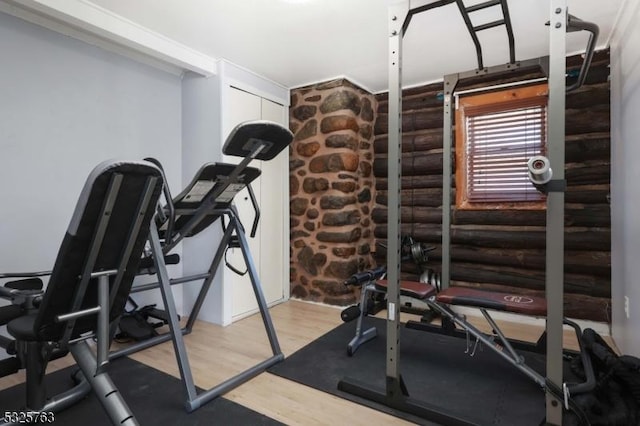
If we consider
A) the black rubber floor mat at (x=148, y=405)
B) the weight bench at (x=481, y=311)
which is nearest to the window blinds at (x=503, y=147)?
the weight bench at (x=481, y=311)

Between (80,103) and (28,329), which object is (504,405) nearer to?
(28,329)

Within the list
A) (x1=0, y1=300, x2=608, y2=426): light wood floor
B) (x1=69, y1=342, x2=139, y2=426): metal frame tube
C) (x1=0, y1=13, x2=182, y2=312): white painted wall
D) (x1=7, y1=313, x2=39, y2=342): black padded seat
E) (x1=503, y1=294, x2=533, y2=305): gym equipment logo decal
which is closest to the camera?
(x1=69, y1=342, x2=139, y2=426): metal frame tube

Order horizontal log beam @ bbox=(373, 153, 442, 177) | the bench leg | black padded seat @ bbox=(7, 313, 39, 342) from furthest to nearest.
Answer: horizontal log beam @ bbox=(373, 153, 442, 177)
the bench leg
black padded seat @ bbox=(7, 313, 39, 342)

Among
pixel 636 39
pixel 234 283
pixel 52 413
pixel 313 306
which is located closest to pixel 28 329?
pixel 52 413

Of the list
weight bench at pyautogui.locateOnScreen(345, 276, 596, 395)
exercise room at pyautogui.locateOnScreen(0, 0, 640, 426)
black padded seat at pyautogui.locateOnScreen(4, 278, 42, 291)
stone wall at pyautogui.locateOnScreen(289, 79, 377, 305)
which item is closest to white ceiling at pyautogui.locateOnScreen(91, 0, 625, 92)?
exercise room at pyautogui.locateOnScreen(0, 0, 640, 426)

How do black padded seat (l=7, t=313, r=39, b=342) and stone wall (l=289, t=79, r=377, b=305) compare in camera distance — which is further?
stone wall (l=289, t=79, r=377, b=305)

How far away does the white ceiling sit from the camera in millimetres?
2402

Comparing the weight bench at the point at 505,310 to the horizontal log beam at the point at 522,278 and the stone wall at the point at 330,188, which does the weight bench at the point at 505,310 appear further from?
the stone wall at the point at 330,188

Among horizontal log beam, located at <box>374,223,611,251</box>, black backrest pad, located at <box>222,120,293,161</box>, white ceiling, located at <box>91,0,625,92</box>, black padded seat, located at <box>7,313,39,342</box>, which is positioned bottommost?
black padded seat, located at <box>7,313,39,342</box>

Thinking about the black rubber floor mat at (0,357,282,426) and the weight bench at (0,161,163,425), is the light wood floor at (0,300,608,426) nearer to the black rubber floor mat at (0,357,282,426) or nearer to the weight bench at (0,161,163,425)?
the black rubber floor mat at (0,357,282,426)

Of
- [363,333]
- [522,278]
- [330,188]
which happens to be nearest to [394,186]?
[363,333]

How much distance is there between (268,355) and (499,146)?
291 cm

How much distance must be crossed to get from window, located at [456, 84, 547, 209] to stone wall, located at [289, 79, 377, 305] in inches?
41.8

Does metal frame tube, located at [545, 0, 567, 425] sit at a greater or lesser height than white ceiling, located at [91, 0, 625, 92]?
lesser
